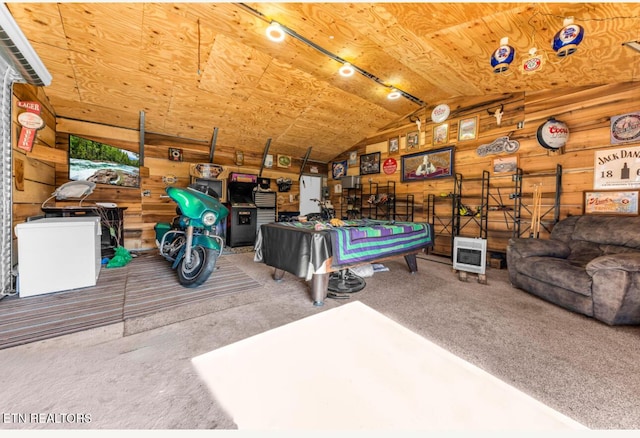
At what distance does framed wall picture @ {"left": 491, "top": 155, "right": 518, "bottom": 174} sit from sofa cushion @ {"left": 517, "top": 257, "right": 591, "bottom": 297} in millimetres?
1912

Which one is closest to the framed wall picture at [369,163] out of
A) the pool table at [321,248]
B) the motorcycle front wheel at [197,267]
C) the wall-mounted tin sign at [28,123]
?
the pool table at [321,248]

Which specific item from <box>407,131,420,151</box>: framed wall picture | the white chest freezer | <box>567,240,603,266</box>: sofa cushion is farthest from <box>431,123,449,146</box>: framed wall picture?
the white chest freezer

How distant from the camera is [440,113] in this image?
468cm

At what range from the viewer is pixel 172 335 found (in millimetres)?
1819

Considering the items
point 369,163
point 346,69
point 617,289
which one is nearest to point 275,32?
point 346,69

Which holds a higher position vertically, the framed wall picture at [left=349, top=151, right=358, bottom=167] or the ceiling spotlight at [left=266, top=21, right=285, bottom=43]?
the ceiling spotlight at [left=266, top=21, right=285, bottom=43]

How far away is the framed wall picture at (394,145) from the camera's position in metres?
5.63

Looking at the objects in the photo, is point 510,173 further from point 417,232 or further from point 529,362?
point 529,362

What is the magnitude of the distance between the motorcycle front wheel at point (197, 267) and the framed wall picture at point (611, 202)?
194 inches

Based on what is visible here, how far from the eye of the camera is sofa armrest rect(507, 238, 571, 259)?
2.80m

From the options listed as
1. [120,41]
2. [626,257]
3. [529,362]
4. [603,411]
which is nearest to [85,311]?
[120,41]

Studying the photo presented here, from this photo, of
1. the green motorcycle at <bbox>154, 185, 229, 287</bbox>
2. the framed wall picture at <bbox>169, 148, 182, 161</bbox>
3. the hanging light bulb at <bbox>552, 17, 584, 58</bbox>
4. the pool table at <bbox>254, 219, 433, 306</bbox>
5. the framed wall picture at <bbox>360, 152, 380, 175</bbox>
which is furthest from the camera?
the framed wall picture at <bbox>360, 152, 380, 175</bbox>

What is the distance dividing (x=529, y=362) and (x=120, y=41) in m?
5.08

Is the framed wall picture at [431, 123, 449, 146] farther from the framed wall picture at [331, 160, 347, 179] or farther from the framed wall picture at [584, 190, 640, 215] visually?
the framed wall picture at [331, 160, 347, 179]
